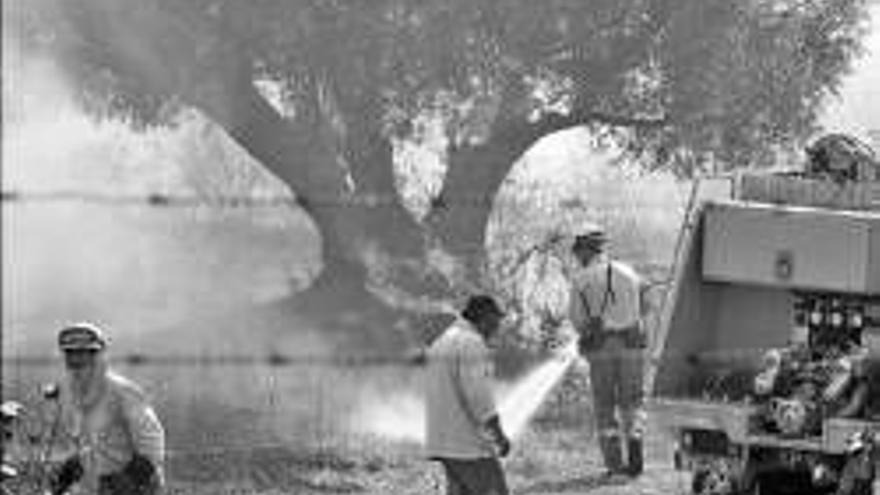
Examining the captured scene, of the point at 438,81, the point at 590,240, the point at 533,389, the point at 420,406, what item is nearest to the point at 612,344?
the point at 590,240

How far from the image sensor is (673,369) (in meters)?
14.8

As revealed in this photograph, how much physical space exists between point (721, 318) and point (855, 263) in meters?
1.23

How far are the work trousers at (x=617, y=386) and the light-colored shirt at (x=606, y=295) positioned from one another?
0.50 feet

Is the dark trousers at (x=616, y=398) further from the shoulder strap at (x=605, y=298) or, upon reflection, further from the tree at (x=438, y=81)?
the tree at (x=438, y=81)

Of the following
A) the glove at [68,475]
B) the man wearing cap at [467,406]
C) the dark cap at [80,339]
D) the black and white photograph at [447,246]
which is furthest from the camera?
the black and white photograph at [447,246]

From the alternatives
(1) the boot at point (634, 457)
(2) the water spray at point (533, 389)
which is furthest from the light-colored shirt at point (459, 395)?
(2) the water spray at point (533, 389)

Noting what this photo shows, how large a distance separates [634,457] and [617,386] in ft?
1.66

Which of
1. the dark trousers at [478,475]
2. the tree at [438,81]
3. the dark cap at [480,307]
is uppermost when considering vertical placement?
the tree at [438,81]

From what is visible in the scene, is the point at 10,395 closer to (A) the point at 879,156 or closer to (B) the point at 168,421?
(B) the point at 168,421

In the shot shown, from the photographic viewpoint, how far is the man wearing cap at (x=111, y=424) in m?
11.9

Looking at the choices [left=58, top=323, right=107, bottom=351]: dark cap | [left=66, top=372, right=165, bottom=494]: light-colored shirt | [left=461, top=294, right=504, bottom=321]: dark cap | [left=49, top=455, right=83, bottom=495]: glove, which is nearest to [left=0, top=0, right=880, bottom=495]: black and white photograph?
[left=461, top=294, right=504, bottom=321]: dark cap

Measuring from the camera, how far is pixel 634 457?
17.4m

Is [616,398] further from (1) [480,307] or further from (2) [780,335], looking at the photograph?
(1) [480,307]

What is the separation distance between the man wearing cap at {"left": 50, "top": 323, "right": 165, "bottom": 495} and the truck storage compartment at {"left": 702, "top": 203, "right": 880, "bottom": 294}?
13.2ft
